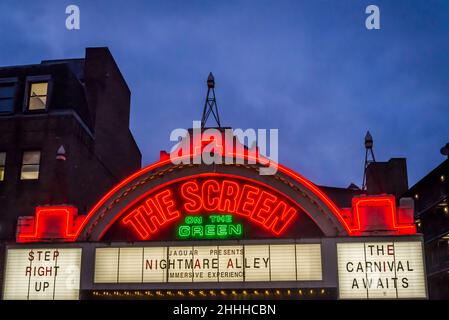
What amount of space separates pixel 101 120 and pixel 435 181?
29.5 meters

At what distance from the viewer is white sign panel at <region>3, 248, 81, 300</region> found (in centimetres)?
1833

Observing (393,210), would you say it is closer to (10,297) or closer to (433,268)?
(10,297)

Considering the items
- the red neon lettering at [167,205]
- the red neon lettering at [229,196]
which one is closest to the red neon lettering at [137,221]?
the red neon lettering at [167,205]

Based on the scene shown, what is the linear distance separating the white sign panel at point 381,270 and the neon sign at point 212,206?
2.21 metres

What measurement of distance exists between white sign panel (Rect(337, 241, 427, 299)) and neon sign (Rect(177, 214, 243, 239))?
3.32 meters

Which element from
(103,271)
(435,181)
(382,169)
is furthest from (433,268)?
(103,271)

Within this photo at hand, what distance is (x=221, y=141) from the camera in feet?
62.1

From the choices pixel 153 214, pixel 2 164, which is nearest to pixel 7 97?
pixel 2 164

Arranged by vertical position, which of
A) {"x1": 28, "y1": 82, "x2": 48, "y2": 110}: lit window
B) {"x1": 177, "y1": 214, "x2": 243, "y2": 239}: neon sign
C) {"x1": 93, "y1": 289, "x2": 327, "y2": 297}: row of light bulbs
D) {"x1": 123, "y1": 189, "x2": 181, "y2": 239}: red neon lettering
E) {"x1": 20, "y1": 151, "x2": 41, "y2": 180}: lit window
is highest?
{"x1": 28, "y1": 82, "x2": 48, "y2": 110}: lit window

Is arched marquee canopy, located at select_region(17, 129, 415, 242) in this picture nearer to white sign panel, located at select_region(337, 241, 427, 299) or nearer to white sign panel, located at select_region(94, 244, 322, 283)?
white sign panel, located at select_region(94, 244, 322, 283)

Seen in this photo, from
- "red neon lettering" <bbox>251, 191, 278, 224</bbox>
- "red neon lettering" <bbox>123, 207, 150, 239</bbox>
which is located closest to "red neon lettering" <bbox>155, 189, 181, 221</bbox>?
"red neon lettering" <bbox>123, 207, 150, 239</bbox>

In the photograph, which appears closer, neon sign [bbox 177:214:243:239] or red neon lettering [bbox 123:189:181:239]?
neon sign [bbox 177:214:243:239]

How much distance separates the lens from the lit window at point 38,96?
30.9 m

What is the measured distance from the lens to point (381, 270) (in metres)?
17.5
